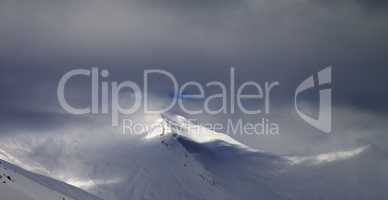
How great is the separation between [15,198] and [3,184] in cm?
945

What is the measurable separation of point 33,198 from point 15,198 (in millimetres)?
7484

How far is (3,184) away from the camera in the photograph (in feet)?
653

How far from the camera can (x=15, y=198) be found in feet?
627

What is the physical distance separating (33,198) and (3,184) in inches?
323

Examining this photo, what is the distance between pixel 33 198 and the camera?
650 ft
